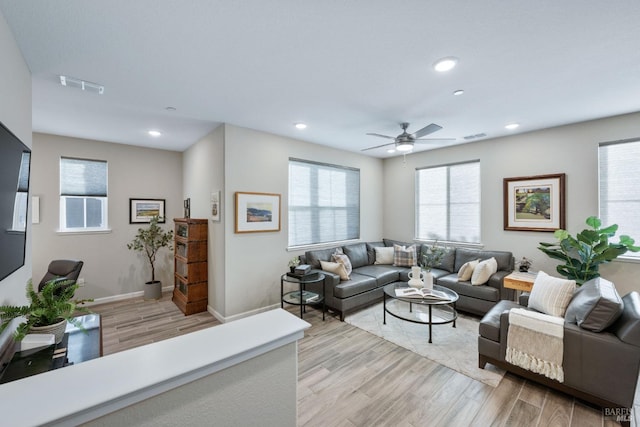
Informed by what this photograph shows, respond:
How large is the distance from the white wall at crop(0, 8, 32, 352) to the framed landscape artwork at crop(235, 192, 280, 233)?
205 cm

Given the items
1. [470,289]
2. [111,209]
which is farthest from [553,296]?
[111,209]

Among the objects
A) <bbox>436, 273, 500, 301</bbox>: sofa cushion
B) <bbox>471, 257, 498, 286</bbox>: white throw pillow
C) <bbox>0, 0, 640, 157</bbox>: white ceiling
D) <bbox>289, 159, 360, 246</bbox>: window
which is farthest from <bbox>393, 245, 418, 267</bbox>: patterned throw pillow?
<bbox>0, 0, 640, 157</bbox>: white ceiling

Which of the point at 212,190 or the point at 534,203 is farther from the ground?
the point at 212,190

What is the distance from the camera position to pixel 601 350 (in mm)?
1995

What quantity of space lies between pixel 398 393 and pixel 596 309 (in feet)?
5.42

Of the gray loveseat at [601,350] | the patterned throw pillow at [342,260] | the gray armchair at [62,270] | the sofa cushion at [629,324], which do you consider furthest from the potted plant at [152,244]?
the sofa cushion at [629,324]

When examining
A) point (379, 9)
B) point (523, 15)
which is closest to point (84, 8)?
point (379, 9)

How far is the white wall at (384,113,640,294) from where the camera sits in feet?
11.3

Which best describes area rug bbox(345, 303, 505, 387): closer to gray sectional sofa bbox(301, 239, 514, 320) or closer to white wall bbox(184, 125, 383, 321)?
gray sectional sofa bbox(301, 239, 514, 320)

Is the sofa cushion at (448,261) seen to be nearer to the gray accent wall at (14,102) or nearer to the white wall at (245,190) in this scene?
the white wall at (245,190)

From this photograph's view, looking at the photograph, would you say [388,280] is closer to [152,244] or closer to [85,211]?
[152,244]

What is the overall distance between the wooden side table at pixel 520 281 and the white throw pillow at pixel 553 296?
2.61 feet

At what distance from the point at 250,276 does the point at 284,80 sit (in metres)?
2.67

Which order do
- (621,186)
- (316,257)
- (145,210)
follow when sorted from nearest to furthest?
(621,186) → (316,257) → (145,210)
